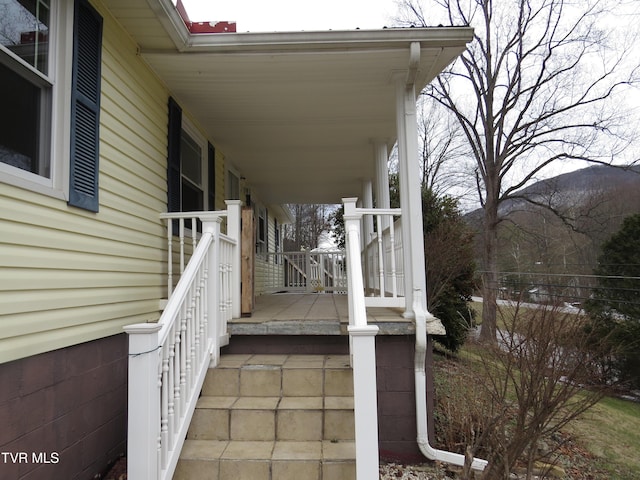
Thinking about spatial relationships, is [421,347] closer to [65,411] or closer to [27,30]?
[65,411]

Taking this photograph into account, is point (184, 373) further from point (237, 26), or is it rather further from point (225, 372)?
point (237, 26)

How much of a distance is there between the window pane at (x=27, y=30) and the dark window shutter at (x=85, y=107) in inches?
7.1

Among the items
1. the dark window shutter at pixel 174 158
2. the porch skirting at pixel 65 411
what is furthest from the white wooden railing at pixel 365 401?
the dark window shutter at pixel 174 158

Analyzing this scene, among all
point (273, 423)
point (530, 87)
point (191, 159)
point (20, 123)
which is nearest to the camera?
point (20, 123)

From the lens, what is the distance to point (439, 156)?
18.6m

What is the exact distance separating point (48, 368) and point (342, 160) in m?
5.39

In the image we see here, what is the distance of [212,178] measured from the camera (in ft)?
17.8

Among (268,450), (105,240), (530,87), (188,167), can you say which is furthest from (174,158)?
(530,87)

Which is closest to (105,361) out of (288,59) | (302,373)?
(302,373)

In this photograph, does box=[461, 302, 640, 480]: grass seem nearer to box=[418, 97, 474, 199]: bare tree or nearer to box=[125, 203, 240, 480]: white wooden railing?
box=[125, 203, 240, 480]: white wooden railing

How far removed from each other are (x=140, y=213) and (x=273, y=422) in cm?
209

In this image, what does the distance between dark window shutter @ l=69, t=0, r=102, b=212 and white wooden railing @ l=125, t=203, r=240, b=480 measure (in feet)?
2.81

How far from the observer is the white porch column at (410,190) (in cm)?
343

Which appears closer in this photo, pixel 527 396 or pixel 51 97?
pixel 51 97
